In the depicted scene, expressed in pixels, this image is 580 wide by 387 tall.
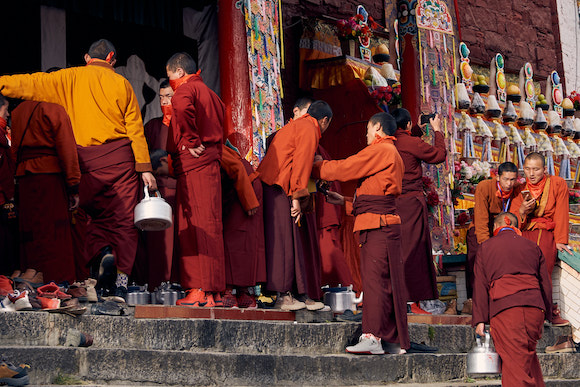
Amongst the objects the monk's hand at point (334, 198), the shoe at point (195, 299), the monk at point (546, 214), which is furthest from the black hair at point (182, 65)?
the monk at point (546, 214)

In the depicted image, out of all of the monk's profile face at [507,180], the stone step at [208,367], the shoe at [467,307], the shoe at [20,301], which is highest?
the monk's profile face at [507,180]

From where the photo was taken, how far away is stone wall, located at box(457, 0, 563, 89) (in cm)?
1288

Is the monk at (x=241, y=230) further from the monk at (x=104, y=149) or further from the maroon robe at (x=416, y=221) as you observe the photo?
the maroon robe at (x=416, y=221)

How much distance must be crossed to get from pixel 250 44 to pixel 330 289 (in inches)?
103

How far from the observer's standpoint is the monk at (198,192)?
513cm

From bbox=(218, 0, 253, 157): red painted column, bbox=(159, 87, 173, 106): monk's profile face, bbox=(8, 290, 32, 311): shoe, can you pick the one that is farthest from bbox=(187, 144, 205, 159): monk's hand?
bbox=(218, 0, 253, 157): red painted column

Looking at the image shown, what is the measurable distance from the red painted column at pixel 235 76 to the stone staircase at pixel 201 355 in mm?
2900

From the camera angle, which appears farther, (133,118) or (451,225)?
(451,225)

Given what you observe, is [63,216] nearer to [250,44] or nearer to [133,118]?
[133,118]

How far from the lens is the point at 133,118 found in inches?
211

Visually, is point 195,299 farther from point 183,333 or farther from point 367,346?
point 367,346

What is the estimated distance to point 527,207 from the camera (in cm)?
700

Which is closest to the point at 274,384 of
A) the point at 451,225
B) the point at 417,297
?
the point at 417,297

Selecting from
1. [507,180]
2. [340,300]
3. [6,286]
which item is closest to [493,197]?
[507,180]
